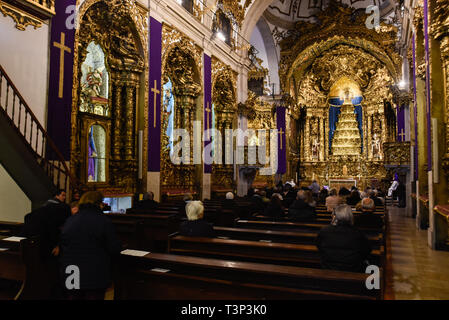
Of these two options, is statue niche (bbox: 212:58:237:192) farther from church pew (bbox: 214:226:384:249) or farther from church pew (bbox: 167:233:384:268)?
church pew (bbox: 167:233:384:268)

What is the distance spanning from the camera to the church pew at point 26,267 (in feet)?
10.7

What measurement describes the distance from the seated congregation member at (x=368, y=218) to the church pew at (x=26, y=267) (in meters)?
4.58

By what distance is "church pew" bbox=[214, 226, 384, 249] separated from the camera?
4.37 meters

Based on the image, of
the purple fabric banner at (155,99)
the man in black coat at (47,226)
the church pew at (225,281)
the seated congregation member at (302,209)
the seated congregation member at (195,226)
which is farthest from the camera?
the purple fabric banner at (155,99)

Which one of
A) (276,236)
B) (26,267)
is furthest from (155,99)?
(26,267)

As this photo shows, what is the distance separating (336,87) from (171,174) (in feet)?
50.6

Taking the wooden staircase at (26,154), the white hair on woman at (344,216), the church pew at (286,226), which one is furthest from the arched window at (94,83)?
the white hair on woman at (344,216)

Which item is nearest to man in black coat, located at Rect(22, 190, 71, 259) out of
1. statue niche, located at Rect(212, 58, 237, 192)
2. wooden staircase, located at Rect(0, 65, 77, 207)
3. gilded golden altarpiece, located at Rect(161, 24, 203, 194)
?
wooden staircase, located at Rect(0, 65, 77, 207)

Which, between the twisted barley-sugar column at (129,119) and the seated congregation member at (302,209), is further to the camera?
the twisted barley-sugar column at (129,119)

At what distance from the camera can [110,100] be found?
9758 mm

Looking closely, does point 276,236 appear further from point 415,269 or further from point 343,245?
point 415,269

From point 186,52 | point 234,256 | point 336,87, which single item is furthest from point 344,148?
point 234,256

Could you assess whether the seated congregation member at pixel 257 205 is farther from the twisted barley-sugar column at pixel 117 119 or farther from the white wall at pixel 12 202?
the white wall at pixel 12 202

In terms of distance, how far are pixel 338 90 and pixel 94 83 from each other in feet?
57.7
